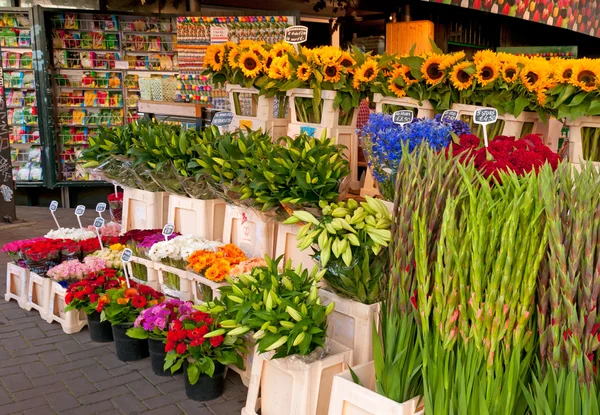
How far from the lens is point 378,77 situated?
159 inches

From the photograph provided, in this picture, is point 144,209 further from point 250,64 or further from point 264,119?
point 250,64

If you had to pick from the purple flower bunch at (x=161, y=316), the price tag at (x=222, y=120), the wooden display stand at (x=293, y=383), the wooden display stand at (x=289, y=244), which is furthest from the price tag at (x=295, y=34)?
the wooden display stand at (x=293, y=383)

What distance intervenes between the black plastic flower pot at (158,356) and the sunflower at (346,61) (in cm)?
205

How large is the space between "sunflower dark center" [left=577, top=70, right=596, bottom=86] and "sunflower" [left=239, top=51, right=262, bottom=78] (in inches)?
80.7

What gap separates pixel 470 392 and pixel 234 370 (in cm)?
177

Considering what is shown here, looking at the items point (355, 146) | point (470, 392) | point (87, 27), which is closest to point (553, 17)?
point (355, 146)

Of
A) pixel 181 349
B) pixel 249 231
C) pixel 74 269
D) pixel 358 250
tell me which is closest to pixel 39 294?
pixel 74 269

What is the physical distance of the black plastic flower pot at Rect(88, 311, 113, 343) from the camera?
160 inches

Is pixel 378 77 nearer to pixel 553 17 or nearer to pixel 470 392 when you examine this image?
pixel 470 392

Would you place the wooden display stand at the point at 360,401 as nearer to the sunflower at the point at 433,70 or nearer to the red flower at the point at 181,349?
the red flower at the point at 181,349

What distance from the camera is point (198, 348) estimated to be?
3.27 m

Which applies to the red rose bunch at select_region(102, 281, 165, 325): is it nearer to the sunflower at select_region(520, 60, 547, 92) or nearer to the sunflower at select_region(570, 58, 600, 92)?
the sunflower at select_region(520, 60, 547, 92)

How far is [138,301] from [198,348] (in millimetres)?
705

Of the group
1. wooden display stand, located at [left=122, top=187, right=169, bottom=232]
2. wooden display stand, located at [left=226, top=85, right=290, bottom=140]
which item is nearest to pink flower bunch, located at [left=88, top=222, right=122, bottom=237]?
wooden display stand, located at [left=122, top=187, right=169, bottom=232]
